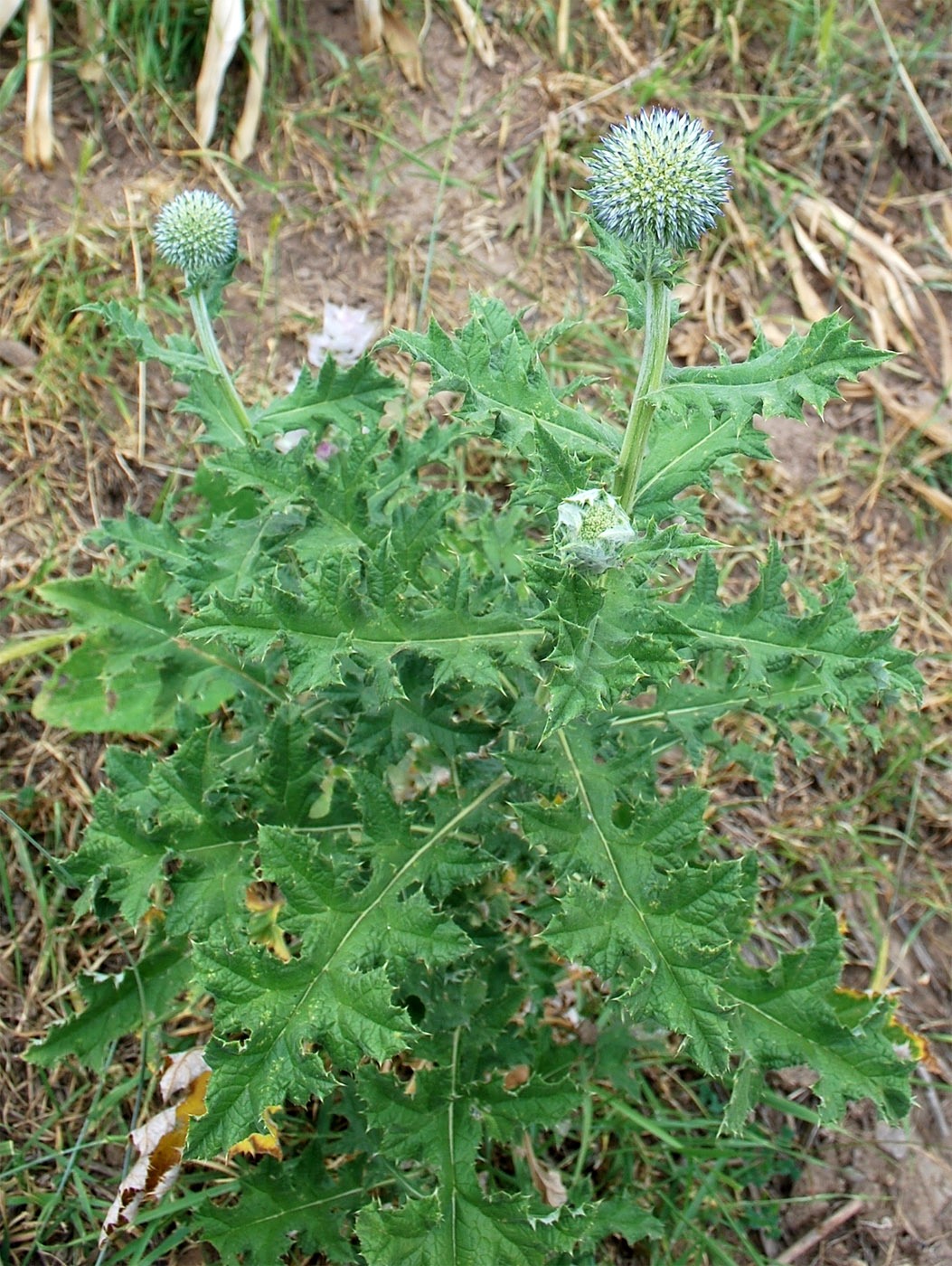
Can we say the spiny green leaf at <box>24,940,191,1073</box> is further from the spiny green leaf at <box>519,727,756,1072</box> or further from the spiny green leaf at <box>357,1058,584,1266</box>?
the spiny green leaf at <box>519,727,756,1072</box>

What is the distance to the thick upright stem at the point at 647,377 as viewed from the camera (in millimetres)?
2487

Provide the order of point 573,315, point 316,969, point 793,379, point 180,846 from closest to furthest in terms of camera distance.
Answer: point 793,379
point 316,969
point 180,846
point 573,315

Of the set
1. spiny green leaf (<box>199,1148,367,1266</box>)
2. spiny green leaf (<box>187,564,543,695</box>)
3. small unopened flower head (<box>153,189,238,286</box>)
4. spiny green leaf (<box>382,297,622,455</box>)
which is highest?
small unopened flower head (<box>153,189,238,286</box>)

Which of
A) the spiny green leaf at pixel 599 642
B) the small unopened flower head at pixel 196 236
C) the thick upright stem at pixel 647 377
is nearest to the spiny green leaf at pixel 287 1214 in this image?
the spiny green leaf at pixel 599 642

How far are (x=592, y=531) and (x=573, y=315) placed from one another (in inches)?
114

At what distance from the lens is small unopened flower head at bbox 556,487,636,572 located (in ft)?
7.70

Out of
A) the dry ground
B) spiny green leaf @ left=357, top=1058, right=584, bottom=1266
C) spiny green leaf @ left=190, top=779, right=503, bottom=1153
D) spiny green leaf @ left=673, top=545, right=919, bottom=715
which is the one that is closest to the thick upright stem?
spiny green leaf @ left=673, top=545, right=919, bottom=715

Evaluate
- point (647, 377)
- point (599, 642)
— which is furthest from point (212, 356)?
point (599, 642)

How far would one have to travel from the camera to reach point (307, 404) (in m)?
3.25

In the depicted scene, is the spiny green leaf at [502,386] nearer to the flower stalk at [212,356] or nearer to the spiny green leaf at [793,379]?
the spiny green leaf at [793,379]

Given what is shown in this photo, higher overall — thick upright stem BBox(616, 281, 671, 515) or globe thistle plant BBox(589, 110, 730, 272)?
globe thistle plant BBox(589, 110, 730, 272)

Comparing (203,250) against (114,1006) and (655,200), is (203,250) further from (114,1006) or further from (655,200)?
(114,1006)

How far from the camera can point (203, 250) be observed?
3209 millimetres

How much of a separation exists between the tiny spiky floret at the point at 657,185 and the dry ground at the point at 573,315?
1.79m
